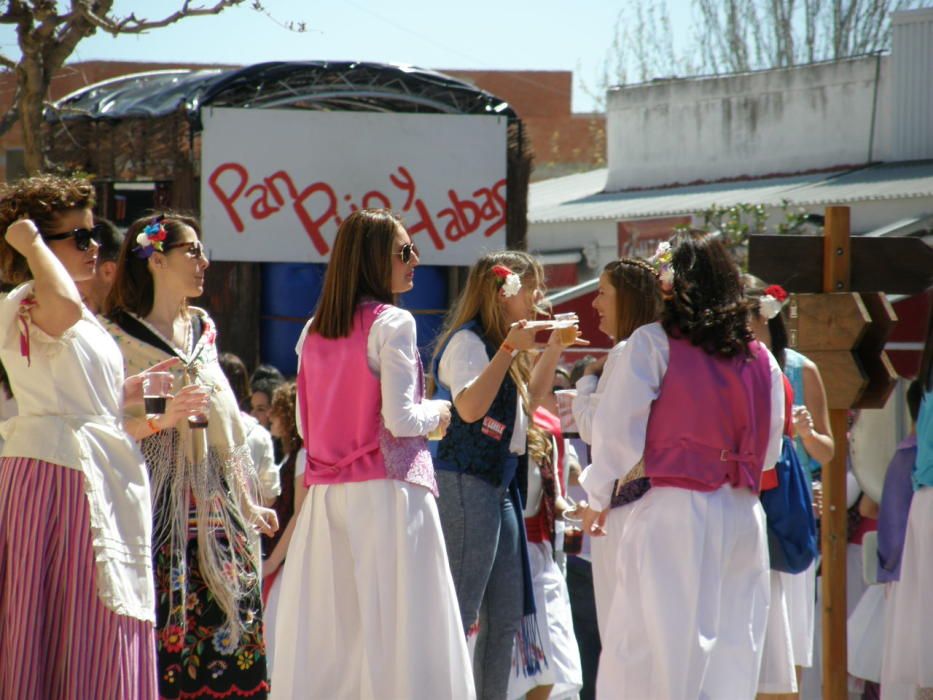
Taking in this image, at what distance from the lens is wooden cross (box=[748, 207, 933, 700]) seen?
6305 mm

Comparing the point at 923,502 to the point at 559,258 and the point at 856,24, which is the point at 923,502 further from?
the point at 856,24

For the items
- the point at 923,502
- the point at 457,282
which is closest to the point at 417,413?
the point at 923,502

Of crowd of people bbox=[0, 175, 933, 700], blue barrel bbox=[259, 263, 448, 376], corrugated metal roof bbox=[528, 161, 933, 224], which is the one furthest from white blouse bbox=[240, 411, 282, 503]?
corrugated metal roof bbox=[528, 161, 933, 224]

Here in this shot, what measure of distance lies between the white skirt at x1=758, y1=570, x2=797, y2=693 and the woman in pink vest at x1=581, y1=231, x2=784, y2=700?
25.5 inches

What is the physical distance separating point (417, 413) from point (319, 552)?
596 mm

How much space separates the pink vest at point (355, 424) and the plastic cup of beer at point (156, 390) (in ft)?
1.90

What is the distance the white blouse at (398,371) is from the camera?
4.57 meters

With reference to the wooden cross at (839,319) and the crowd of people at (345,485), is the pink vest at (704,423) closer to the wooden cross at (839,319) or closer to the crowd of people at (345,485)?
the crowd of people at (345,485)

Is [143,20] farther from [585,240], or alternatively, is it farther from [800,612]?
[585,240]

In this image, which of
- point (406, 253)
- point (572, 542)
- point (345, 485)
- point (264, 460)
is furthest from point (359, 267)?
point (572, 542)

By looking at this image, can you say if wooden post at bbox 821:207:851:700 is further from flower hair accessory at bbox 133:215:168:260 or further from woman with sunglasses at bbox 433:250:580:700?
flower hair accessory at bbox 133:215:168:260

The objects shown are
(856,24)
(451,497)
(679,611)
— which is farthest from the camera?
(856,24)

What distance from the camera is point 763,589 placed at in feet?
15.8

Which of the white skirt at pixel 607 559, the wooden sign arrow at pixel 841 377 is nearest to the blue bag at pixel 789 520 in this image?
the white skirt at pixel 607 559
